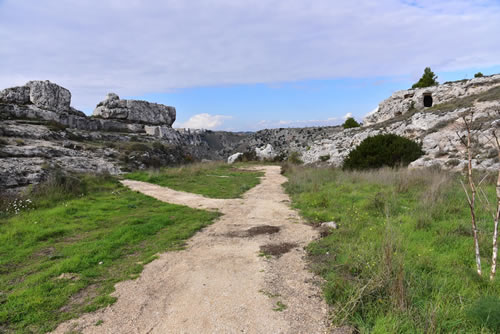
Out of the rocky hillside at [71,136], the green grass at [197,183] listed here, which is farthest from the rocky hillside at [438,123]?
the rocky hillside at [71,136]

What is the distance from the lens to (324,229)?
6.68 meters

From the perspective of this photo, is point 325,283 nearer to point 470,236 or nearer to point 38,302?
point 470,236

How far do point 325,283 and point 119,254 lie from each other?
13.7 feet

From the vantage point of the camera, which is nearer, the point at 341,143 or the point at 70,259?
the point at 70,259

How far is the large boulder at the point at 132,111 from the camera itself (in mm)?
35938

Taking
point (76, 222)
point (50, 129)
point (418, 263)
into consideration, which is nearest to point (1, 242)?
point (76, 222)

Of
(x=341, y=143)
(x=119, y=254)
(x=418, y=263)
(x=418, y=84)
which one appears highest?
(x=418, y=84)

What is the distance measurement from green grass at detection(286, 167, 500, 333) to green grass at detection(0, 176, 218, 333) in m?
3.32

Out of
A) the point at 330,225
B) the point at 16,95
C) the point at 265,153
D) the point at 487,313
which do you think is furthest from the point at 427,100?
the point at 16,95

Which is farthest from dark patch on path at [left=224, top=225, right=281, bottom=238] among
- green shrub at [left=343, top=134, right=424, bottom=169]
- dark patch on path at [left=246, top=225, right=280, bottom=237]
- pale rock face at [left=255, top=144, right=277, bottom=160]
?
pale rock face at [left=255, top=144, right=277, bottom=160]

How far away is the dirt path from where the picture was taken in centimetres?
323

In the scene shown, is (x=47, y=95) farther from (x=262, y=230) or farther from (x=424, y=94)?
(x=424, y=94)

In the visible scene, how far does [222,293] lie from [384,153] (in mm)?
15226

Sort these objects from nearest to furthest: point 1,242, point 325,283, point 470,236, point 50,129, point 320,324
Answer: point 320,324, point 325,283, point 470,236, point 1,242, point 50,129
